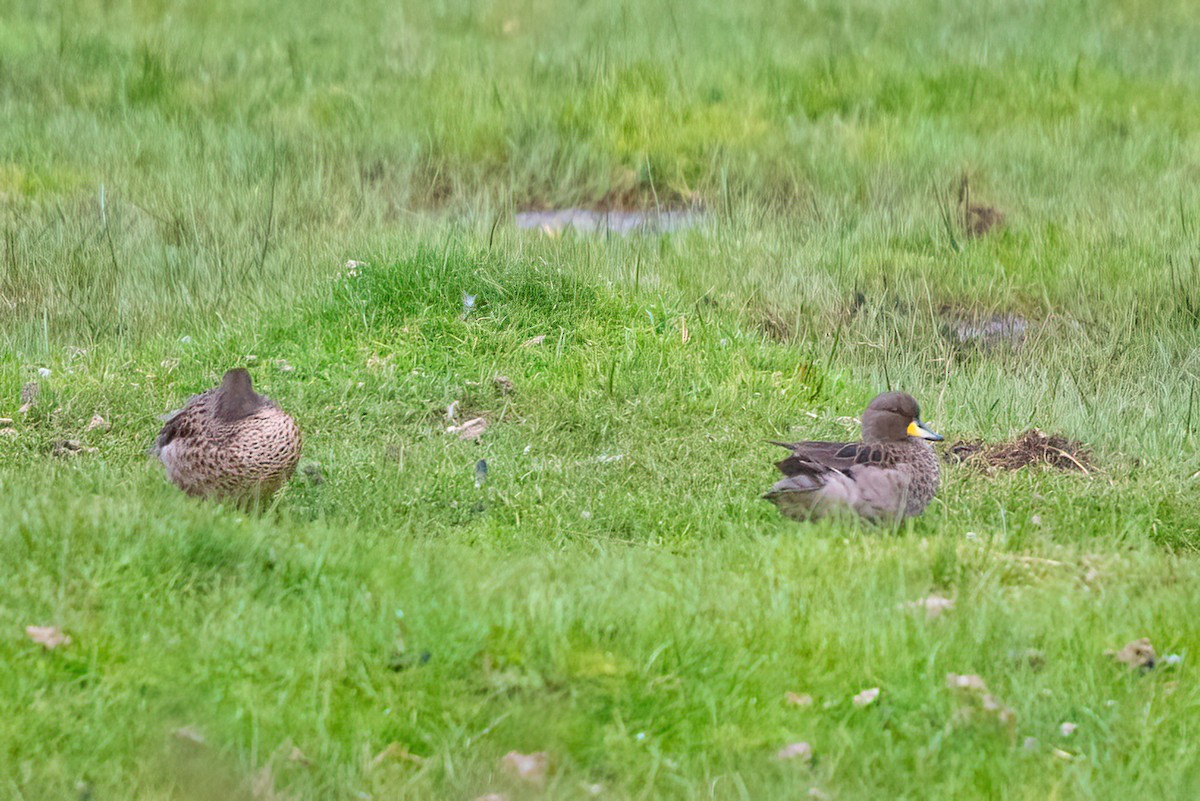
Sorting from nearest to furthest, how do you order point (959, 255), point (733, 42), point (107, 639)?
point (107, 639), point (959, 255), point (733, 42)

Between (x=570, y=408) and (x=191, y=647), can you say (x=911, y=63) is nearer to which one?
(x=570, y=408)

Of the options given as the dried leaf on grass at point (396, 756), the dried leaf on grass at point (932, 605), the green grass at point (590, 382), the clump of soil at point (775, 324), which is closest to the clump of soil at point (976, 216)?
the green grass at point (590, 382)

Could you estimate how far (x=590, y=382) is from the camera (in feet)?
27.2

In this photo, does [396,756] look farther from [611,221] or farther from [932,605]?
[611,221]

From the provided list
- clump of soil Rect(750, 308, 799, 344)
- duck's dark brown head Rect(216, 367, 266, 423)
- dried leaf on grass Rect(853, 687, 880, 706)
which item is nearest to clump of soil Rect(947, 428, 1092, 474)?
clump of soil Rect(750, 308, 799, 344)

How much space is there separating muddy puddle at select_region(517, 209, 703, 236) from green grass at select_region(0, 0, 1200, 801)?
302 mm

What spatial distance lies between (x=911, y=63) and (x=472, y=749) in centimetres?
1220

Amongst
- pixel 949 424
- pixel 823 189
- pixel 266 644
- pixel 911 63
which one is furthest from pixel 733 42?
pixel 266 644

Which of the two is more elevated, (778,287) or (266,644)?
(266,644)

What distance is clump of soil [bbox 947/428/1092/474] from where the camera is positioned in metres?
7.41

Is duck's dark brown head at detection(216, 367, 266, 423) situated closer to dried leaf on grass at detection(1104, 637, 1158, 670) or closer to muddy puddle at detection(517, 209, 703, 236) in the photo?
dried leaf on grass at detection(1104, 637, 1158, 670)

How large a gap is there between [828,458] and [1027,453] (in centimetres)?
159

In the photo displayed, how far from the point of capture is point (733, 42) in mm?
15484

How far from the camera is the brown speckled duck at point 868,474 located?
20.7 feet
